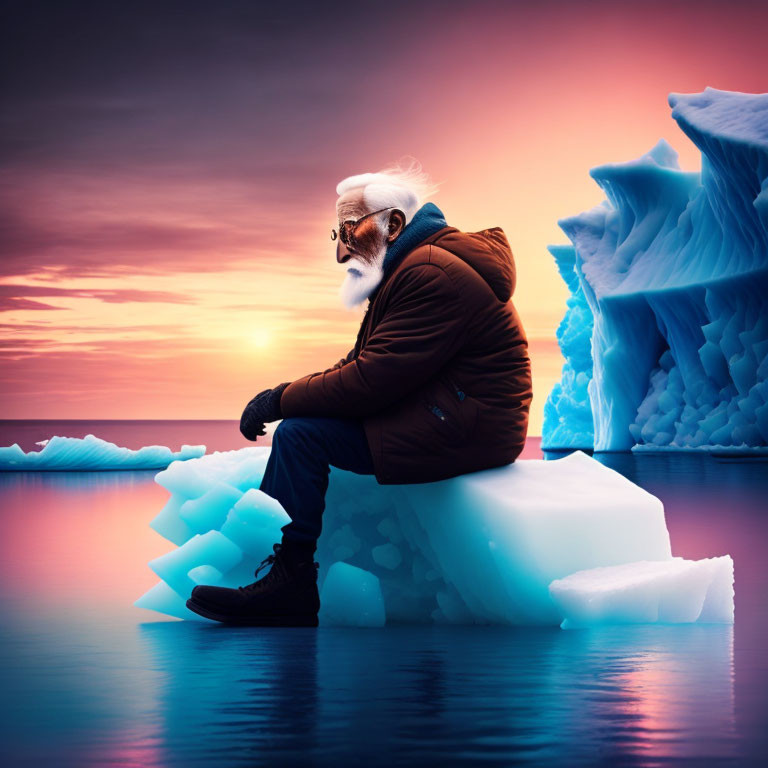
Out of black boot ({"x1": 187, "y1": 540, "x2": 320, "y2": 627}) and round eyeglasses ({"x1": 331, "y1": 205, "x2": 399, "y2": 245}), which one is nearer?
black boot ({"x1": 187, "y1": 540, "x2": 320, "y2": 627})

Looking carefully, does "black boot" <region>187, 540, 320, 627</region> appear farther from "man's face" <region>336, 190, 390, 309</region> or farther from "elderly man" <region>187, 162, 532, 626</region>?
"man's face" <region>336, 190, 390, 309</region>

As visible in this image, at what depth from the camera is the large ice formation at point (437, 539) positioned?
311 centimetres

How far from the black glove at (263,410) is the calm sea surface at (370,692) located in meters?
0.57

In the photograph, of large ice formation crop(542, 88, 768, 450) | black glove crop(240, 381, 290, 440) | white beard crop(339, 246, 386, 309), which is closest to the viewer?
black glove crop(240, 381, 290, 440)

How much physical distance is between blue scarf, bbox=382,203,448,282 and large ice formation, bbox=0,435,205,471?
1382 centimetres

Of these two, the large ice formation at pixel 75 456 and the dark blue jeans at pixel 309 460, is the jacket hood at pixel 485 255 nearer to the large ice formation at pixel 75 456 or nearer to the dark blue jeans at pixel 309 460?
the dark blue jeans at pixel 309 460

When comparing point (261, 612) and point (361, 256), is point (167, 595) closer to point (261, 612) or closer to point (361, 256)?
point (261, 612)

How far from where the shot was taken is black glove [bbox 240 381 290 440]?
10.5ft

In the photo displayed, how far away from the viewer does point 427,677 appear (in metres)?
2.34

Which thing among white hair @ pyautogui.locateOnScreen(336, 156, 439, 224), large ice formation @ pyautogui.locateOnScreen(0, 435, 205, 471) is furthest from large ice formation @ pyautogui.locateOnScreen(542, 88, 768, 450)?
white hair @ pyautogui.locateOnScreen(336, 156, 439, 224)

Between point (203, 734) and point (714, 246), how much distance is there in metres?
19.3

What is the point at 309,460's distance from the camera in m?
3.10

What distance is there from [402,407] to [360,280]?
451mm

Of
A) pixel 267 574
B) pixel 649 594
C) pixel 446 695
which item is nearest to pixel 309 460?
pixel 267 574
